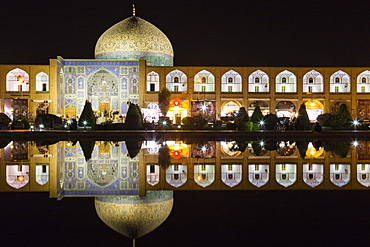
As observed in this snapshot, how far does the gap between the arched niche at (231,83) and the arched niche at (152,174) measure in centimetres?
2361

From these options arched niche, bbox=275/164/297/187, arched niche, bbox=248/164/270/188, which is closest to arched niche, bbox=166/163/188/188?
arched niche, bbox=248/164/270/188

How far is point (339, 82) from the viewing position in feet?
95.3

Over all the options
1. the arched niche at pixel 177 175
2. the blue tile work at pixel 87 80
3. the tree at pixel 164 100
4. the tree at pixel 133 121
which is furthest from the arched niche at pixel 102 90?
the arched niche at pixel 177 175

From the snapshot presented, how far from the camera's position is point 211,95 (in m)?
27.8

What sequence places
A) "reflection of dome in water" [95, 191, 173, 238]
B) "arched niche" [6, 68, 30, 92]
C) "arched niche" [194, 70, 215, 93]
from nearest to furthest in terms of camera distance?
"reflection of dome in water" [95, 191, 173, 238] < "arched niche" [6, 68, 30, 92] < "arched niche" [194, 70, 215, 93]

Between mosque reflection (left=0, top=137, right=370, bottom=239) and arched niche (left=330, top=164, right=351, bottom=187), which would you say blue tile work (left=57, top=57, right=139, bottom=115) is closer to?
mosque reflection (left=0, top=137, right=370, bottom=239)

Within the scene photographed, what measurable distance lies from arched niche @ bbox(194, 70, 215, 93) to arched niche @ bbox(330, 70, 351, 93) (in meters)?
8.62

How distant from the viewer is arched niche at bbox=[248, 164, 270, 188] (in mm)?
4301

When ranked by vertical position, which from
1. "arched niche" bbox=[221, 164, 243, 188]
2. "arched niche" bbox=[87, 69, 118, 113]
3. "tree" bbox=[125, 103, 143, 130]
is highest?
"arched niche" bbox=[87, 69, 118, 113]

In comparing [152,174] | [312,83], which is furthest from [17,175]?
[312,83]

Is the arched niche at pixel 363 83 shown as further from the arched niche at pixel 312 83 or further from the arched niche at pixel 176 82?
the arched niche at pixel 176 82

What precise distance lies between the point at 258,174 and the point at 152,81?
23.5m

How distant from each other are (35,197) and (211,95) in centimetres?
2462

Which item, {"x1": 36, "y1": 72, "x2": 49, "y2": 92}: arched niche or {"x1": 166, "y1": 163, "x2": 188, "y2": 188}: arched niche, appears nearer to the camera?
{"x1": 166, "y1": 163, "x2": 188, "y2": 188}: arched niche
